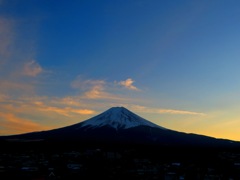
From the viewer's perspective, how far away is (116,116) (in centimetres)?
17812

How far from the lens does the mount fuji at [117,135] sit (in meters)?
127

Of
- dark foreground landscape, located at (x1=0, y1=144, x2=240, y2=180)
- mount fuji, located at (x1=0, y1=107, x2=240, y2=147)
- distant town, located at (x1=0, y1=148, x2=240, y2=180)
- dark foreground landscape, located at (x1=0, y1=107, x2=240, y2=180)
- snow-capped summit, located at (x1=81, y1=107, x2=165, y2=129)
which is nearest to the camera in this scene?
distant town, located at (x1=0, y1=148, x2=240, y2=180)

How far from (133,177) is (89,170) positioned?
302 inches

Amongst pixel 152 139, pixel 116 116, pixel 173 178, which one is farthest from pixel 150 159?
Answer: pixel 116 116

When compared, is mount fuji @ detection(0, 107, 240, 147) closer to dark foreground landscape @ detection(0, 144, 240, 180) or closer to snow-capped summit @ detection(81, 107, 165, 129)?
snow-capped summit @ detection(81, 107, 165, 129)

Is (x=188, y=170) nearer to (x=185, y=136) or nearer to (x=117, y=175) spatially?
(x=117, y=175)

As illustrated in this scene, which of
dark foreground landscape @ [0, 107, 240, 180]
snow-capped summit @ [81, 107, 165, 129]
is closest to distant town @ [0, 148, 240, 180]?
dark foreground landscape @ [0, 107, 240, 180]

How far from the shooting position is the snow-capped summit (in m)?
164

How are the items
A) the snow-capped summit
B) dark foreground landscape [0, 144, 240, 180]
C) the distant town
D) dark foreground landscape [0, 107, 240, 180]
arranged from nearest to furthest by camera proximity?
the distant town, dark foreground landscape [0, 144, 240, 180], dark foreground landscape [0, 107, 240, 180], the snow-capped summit

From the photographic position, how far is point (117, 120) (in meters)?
171

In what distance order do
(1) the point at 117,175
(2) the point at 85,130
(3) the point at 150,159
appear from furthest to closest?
1. (2) the point at 85,130
2. (3) the point at 150,159
3. (1) the point at 117,175

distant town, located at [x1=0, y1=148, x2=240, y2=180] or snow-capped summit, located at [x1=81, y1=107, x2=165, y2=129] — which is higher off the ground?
snow-capped summit, located at [x1=81, y1=107, x2=165, y2=129]

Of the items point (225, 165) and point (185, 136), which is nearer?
point (225, 165)

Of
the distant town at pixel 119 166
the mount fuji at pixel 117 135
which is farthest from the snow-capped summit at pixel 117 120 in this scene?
the distant town at pixel 119 166
